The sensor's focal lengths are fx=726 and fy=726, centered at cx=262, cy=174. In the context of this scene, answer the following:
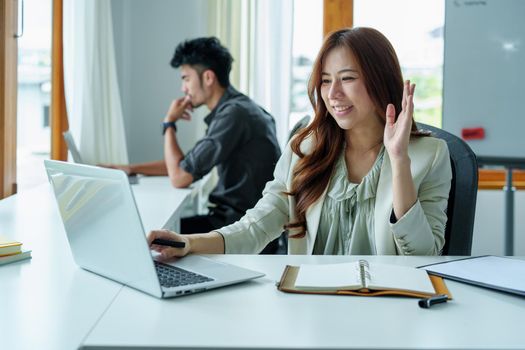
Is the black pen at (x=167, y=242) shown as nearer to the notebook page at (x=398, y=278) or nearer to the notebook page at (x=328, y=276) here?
the notebook page at (x=328, y=276)

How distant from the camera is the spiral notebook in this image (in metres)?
1.31

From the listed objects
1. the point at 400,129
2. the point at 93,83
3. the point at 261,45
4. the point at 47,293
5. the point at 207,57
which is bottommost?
the point at 47,293

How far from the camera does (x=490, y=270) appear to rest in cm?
149

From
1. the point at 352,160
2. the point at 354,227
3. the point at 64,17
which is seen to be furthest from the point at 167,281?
the point at 64,17

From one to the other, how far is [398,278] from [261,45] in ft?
9.35

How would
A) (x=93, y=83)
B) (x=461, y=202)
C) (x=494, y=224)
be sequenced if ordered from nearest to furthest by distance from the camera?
(x=461, y=202)
(x=93, y=83)
(x=494, y=224)

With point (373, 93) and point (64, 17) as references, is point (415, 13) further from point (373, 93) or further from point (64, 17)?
point (373, 93)

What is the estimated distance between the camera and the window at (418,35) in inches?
161

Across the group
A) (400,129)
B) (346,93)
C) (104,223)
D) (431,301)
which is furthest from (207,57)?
(431,301)

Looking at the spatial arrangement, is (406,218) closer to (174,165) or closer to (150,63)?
(174,165)

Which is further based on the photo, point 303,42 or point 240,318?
point 303,42

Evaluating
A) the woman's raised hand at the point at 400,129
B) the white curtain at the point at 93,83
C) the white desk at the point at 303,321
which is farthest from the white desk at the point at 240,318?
the white curtain at the point at 93,83

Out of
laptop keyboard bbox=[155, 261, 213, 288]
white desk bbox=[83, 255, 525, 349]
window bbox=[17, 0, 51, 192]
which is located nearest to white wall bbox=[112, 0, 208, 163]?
window bbox=[17, 0, 51, 192]

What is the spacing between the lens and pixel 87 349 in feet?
3.44
